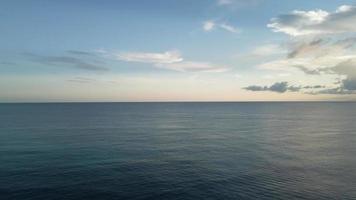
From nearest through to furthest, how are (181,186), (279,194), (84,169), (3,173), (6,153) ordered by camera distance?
(279,194) < (181,186) < (3,173) < (84,169) < (6,153)

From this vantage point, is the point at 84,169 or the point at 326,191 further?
the point at 84,169

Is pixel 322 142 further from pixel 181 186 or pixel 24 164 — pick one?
pixel 24 164

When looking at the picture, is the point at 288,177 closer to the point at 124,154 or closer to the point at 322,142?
the point at 124,154

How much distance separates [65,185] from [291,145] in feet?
256

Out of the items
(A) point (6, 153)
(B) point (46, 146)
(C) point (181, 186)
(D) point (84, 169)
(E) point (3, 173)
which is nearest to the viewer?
(C) point (181, 186)

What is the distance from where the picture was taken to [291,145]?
331 feet

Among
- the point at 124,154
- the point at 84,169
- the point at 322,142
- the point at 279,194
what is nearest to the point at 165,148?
the point at 124,154

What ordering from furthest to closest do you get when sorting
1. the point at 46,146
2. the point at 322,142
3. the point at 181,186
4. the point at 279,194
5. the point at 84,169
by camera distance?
the point at 322,142 → the point at 46,146 → the point at 84,169 → the point at 181,186 → the point at 279,194

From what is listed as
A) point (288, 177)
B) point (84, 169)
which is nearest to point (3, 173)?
point (84, 169)

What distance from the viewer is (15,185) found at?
5119cm

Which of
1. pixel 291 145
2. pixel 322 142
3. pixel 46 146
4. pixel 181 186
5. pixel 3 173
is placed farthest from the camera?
pixel 322 142

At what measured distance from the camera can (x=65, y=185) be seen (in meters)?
52.0

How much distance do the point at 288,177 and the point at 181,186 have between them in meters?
23.5

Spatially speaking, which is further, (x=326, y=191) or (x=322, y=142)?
(x=322, y=142)
